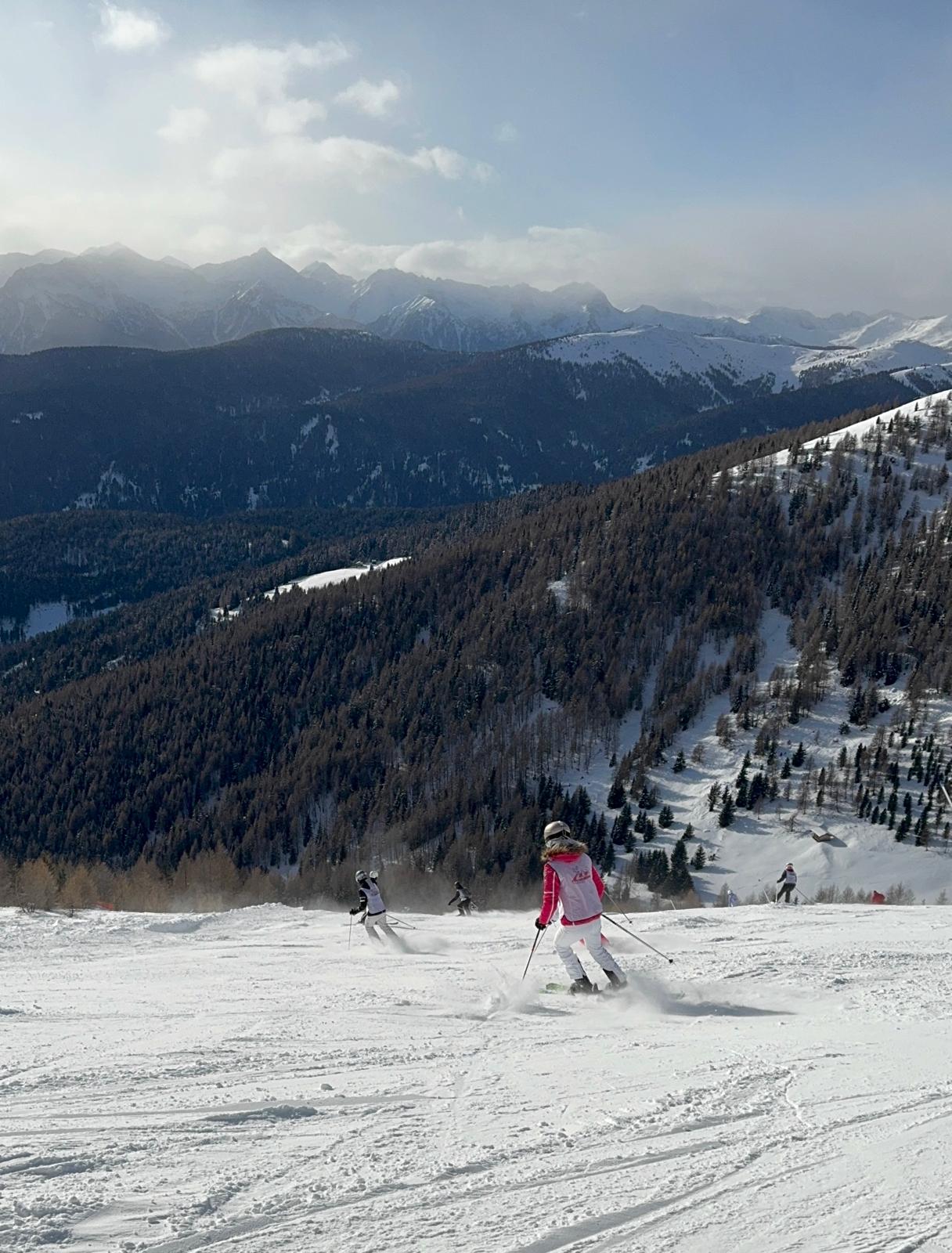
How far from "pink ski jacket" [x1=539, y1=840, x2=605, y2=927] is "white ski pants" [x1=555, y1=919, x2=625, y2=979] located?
0.29 ft

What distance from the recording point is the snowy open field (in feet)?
17.1

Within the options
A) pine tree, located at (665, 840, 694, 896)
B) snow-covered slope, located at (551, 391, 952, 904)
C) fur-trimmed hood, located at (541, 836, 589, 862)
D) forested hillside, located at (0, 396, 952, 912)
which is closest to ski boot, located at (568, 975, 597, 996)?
fur-trimmed hood, located at (541, 836, 589, 862)

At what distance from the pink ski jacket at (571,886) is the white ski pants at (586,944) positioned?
0.09 metres

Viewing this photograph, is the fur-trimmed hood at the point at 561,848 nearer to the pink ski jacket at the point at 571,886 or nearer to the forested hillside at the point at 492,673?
the pink ski jacket at the point at 571,886

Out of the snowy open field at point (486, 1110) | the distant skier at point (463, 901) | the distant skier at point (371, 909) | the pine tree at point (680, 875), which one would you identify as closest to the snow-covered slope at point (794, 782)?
the pine tree at point (680, 875)

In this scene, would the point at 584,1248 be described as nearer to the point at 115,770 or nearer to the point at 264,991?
the point at 264,991

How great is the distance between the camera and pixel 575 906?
1187 cm

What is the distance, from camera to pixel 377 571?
15438 cm

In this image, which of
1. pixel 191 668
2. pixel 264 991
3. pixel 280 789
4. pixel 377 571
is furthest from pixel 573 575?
pixel 264 991

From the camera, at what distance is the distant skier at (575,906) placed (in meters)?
11.6

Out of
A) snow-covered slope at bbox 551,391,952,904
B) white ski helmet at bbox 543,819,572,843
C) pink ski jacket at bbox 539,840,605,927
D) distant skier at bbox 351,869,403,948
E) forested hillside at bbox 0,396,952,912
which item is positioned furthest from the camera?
forested hillside at bbox 0,396,952,912

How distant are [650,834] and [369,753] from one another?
4147cm

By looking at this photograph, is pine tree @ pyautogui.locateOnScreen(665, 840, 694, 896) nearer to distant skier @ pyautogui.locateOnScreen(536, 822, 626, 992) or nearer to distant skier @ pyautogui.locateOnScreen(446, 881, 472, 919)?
distant skier @ pyautogui.locateOnScreen(446, 881, 472, 919)

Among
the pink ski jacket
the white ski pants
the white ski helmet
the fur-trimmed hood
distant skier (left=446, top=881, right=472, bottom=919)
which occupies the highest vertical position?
the white ski helmet
